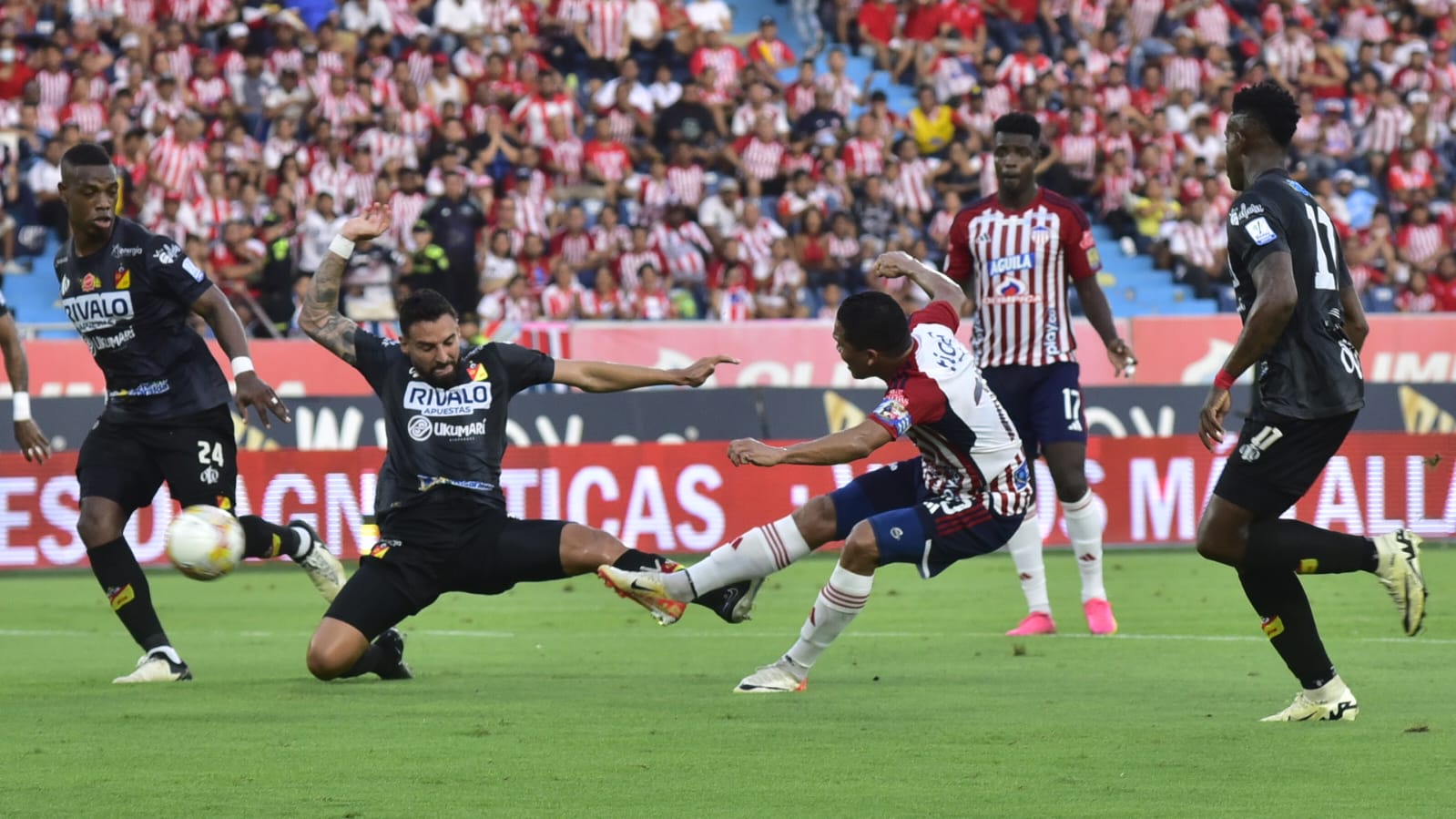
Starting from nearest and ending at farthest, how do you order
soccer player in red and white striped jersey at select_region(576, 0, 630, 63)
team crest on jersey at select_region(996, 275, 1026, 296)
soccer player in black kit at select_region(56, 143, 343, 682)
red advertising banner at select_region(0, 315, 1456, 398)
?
soccer player in black kit at select_region(56, 143, 343, 682) → team crest on jersey at select_region(996, 275, 1026, 296) → red advertising banner at select_region(0, 315, 1456, 398) → soccer player in red and white striped jersey at select_region(576, 0, 630, 63)

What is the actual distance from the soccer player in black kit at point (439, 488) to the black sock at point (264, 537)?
0.75m

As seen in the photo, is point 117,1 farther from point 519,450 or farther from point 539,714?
point 539,714

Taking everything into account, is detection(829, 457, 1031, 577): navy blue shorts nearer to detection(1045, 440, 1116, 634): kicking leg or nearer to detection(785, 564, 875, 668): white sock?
detection(785, 564, 875, 668): white sock

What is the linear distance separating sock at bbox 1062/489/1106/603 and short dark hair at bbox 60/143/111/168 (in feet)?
17.8

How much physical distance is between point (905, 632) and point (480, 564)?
369 centimetres

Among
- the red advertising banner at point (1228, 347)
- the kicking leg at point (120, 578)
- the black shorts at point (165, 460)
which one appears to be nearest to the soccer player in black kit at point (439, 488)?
the black shorts at point (165, 460)

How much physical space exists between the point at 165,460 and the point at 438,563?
5.83 ft

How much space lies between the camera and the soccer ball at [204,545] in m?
9.25

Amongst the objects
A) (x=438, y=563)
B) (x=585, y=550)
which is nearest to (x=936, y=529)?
(x=585, y=550)

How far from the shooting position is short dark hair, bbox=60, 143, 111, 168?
31.9 ft

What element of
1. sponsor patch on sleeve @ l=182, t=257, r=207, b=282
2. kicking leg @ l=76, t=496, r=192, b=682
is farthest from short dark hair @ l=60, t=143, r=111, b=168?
kicking leg @ l=76, t=496, r=192, b=682

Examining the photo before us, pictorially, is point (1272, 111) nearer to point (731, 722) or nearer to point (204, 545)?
point (731, 722)

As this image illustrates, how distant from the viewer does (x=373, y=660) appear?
966 cm

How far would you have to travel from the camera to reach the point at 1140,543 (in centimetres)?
1775
